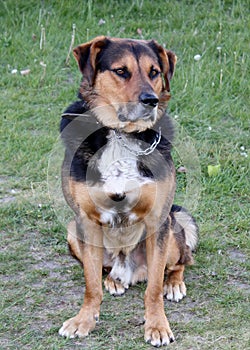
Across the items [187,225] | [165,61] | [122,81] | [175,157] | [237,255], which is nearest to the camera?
[122,81]

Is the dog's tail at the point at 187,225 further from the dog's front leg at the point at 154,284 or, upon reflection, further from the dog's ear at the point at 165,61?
the dog's ear at the point at 165,61

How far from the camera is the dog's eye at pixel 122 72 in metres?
3.95

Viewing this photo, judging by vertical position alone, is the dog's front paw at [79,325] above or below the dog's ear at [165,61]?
below

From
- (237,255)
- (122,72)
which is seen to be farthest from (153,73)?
(237,255)

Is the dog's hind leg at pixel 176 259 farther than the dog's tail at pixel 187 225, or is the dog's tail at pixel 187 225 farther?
the dog's tail at pixel 187 225

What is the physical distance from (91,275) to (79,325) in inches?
11.8

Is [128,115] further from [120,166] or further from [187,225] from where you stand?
[187,225]

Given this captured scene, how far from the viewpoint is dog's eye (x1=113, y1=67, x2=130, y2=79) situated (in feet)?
13.0

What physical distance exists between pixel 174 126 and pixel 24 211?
1651 millimetres

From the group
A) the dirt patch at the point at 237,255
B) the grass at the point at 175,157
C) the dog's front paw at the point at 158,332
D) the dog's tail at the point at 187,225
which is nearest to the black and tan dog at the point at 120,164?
the dog's front paw at the point at 158,332

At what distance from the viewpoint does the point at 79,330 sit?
393 cm

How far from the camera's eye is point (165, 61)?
423cm

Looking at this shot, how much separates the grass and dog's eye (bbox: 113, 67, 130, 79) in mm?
1031

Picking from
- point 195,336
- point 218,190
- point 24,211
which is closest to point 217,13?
point 218,190
